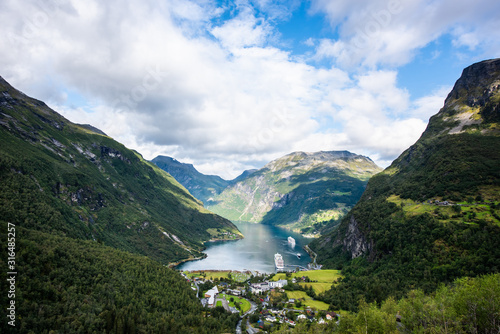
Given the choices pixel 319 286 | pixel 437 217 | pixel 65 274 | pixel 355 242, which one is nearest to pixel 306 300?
pixel 319 286

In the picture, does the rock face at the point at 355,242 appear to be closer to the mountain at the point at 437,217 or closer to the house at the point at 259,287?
the mountain at the point at 437,217

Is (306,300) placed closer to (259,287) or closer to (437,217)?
(259,287)

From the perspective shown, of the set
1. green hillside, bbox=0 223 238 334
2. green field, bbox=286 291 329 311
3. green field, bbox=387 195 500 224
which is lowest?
green field, bbox=286 291 329 311

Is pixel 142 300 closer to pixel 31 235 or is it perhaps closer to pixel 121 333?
pixel 121 333

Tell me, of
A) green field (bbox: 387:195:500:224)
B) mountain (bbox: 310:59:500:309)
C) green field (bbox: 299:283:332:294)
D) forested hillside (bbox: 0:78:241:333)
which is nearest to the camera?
forested hillside (bbox: 0:78:241:333)

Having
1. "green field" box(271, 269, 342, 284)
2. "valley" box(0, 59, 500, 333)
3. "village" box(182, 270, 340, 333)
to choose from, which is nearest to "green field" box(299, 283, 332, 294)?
"village" box(182, 270, 340, 333)

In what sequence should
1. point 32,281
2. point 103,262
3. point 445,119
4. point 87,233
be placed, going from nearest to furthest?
point 32,281 < point 103,262 < point 87,233 < point 445,119

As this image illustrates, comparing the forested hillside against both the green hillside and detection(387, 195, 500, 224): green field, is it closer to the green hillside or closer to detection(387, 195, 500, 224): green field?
the green hillside

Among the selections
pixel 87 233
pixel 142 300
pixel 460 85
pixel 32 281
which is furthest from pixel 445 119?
pixel 87 233

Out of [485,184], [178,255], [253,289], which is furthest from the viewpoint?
[178,255]
